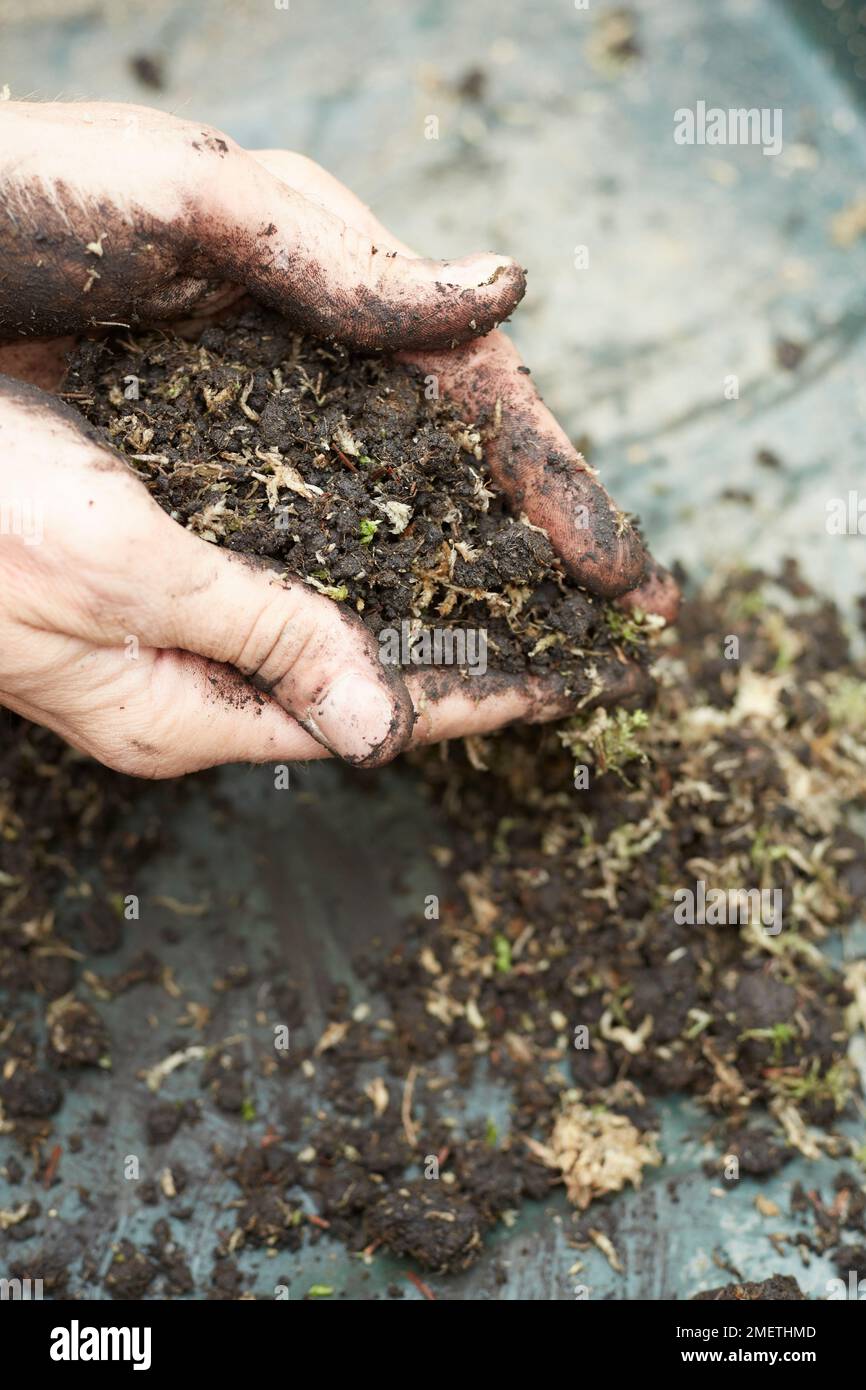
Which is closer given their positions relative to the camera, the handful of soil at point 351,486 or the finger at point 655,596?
Result: the handful of soil at point 351,486

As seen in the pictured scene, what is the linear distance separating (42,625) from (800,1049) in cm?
189

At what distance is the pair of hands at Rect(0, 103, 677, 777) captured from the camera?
193cm

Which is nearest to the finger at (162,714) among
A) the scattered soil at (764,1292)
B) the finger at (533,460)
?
the finger at (533,460)

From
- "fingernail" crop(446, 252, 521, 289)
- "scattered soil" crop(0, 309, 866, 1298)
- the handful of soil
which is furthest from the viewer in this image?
"scattered soil" crop(0, 309, 866, 1298)

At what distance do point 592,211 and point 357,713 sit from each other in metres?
2.39

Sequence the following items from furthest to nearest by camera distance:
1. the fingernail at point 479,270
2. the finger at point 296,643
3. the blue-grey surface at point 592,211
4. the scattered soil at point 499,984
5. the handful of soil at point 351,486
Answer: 1. the blue-grey surface at point 592,211
2. the scattered soil at point 499,984
3. the fingernail at point 479,270
4. the handful of soil at point 351,486
5. the finger at point 296,643

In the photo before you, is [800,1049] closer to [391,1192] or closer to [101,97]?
[391,1192]

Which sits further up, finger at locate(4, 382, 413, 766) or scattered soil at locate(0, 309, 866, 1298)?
finger at locate(4, 382, 413, 766)

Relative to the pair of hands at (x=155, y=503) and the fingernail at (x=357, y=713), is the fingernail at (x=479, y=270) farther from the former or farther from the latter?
the fingernail at (x=357, y=713)

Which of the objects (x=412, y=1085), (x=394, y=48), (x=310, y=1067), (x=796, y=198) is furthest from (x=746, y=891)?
(x=394, y=48)

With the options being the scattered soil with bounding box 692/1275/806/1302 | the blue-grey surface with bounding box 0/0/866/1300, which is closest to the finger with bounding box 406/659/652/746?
the blue-grey surface with bounding box 0/0/866/1300

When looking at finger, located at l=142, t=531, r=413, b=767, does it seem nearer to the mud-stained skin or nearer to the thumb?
the thumb

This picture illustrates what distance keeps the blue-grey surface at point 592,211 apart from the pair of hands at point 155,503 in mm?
707

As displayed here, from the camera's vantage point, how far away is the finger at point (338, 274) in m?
2.15
